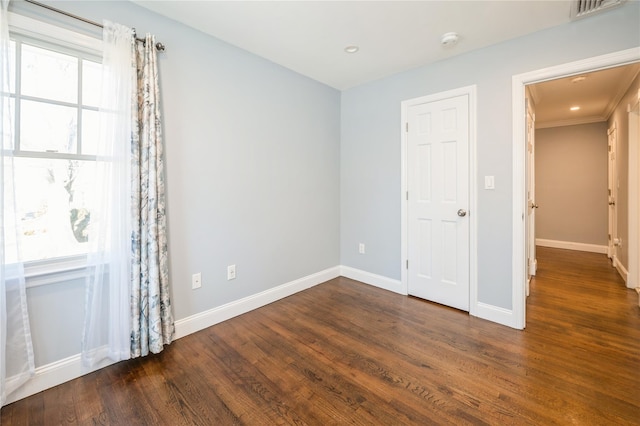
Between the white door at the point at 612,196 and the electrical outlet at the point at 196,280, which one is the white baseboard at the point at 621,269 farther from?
the electrical outlet at the point at 196,280

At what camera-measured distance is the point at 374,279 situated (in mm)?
3484

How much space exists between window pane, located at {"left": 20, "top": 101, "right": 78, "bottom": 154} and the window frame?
4 cm

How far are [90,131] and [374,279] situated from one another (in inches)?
120

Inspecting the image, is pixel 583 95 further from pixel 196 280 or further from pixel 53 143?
pixel 53 143

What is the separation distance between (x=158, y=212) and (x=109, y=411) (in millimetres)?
1193

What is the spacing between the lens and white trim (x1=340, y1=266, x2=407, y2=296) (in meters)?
3.25

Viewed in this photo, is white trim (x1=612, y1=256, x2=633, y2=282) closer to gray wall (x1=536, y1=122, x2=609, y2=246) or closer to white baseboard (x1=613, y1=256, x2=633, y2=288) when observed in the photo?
white baseboard (x1=613, y1=256, x2=633, y2=288)

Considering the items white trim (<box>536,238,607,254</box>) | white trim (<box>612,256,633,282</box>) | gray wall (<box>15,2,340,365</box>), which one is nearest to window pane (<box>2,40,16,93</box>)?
gray wall (<box>15,2,340,365</box>)

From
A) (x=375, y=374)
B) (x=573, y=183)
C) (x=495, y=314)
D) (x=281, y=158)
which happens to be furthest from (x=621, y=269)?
(x=281, y=158)

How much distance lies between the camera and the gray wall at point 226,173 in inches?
75.5

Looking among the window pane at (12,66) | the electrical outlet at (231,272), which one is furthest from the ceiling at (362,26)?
the electrical outlet at (231,272)

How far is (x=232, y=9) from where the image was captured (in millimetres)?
2041

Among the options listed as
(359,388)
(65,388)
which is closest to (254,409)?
(359,388)

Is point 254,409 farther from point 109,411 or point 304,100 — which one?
point 304,100
